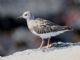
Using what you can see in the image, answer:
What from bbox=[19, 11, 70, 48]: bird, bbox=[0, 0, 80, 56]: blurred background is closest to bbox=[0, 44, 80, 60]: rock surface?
bbox=[19, 11, 70, 48]: bird

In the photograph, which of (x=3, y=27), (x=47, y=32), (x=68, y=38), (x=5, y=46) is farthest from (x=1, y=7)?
(x=47, y=32)

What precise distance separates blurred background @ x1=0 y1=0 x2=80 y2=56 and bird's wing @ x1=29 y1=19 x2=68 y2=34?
5.11ft

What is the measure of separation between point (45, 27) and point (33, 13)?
6.24 ft

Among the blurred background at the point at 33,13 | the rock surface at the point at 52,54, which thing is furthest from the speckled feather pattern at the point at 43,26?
the blurred background at the point at 33,13

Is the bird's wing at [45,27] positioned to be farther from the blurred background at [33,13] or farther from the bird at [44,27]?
the blurred background at [33,13]

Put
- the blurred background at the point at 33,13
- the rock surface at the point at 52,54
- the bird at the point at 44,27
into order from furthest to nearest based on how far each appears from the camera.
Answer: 1. the blurred background at the point at 33,13
2. the bird at the point at 44,27
3. the rock surface at the point at 52,54

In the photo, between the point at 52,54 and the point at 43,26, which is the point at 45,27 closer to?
the point at 43,26

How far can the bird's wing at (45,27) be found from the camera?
2.99 meters

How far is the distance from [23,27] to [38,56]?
2122 millimetres

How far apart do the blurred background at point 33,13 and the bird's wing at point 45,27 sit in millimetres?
1556

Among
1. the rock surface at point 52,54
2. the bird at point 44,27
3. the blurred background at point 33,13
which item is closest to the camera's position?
Result: the rock surface at point 52,54

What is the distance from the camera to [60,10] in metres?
5.02

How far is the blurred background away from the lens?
4777 mm

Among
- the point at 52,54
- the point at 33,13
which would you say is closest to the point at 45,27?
the point at 52,54
